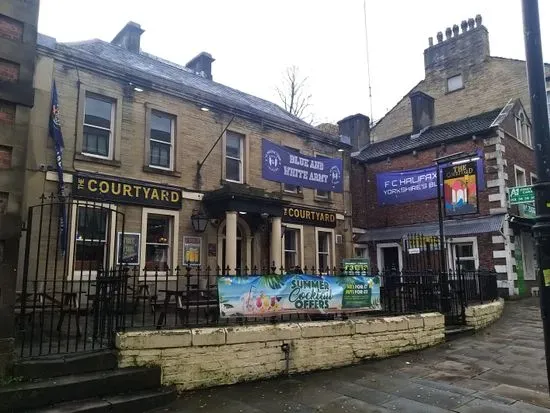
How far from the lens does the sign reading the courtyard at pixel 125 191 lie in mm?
11102

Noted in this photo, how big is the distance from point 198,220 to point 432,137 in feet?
44.3

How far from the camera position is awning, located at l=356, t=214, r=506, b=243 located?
57.4ft

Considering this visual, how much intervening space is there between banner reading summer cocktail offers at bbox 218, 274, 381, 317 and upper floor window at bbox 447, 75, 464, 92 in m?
20.6

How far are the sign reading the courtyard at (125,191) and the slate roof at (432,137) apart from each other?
1306 cm

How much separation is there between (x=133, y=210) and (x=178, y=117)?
338 cm

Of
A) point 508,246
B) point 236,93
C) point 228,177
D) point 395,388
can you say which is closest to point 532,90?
point 395,388

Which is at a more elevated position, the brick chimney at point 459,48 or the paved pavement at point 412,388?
the brick chimney at point 459,48

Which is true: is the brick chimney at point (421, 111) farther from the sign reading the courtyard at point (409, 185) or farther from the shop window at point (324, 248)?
the shop window at point (324, 248)

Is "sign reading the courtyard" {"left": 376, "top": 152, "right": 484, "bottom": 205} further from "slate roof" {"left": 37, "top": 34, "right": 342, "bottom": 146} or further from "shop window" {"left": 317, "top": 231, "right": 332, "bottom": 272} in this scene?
"slate roof" {"left": 37, "top": 34, "right": 342, "bottom": 146}

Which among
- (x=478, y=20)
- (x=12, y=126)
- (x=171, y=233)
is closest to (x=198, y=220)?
(x=171, y=233)

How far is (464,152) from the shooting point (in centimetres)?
1678

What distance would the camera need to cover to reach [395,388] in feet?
20.2

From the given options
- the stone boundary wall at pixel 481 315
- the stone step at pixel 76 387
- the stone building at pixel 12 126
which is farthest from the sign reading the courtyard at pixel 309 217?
the stone building at pixel 12 126

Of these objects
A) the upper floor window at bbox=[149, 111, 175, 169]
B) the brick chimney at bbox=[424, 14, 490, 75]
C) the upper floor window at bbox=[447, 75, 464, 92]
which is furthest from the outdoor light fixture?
the brick chimney at bbox=[424, 14, 490, 75]
